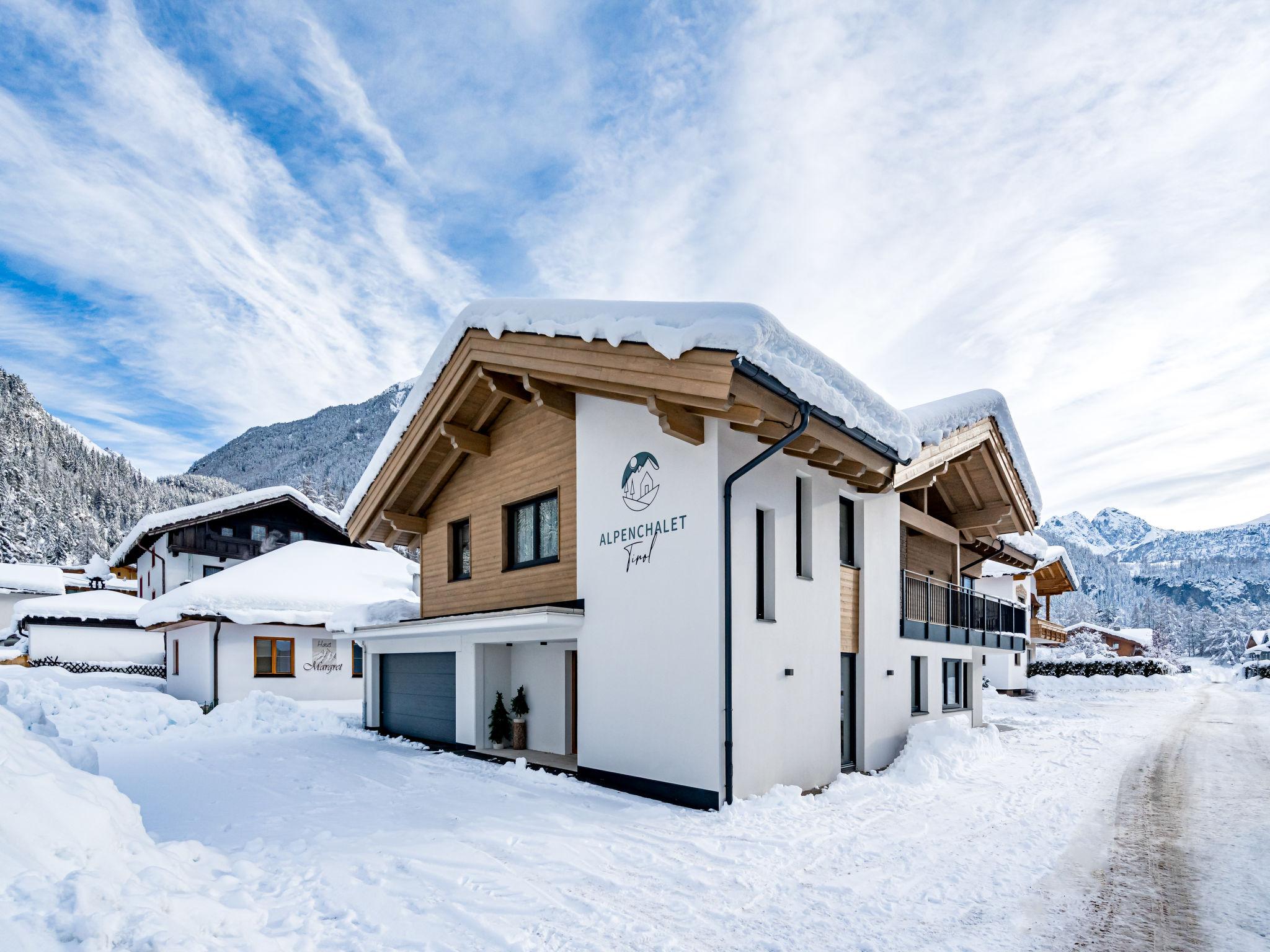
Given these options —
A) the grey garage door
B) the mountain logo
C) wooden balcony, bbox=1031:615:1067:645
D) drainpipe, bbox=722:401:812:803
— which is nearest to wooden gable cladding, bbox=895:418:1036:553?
drainpipe, bbox=722:401:812:803

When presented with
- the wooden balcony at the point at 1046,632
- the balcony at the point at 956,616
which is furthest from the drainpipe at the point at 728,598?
the wooden balcony at the point at 1046,632

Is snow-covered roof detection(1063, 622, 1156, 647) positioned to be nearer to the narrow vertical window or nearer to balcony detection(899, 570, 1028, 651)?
balcony detection(899, 570, 1028, 651)

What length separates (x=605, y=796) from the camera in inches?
362

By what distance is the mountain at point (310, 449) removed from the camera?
402 feet

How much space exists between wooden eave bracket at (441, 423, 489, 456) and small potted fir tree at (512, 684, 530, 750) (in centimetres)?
453

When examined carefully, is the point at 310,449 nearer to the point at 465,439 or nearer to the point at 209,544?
the point at 209,544

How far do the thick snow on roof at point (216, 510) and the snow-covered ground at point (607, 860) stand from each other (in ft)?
65.8

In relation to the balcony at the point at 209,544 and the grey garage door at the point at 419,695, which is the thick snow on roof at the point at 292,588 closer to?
the grey garage door at the point at 419,695

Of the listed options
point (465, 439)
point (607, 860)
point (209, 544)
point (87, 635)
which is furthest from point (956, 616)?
point (87, 635)

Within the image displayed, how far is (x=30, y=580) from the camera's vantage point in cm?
3934

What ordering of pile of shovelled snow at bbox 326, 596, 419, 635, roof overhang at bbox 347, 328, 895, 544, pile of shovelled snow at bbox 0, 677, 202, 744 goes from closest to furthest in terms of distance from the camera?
roof overhang at bbox 347, 328, 895, 544, pile of shovelled snow at bbox 0, 677, 202, 744, pile of shovelled snow at bbox 326, 596, 419, 635

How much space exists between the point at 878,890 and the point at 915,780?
5.59 m

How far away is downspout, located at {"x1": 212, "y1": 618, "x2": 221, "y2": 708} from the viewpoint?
864 inches

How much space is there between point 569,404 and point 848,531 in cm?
516
